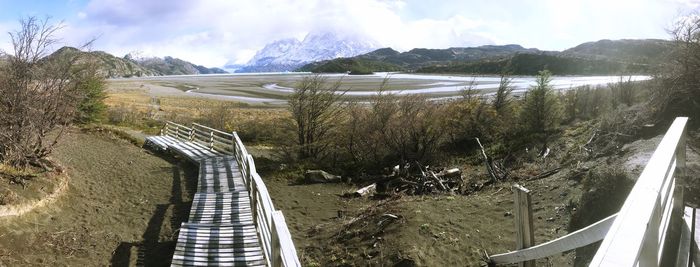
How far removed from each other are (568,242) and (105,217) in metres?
9.95

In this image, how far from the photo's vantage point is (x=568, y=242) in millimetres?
2746

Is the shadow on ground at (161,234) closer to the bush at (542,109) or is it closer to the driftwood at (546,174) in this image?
the driftwood at (546,174)

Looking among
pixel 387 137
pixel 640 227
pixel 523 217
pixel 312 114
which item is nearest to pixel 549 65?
pixel 387 137

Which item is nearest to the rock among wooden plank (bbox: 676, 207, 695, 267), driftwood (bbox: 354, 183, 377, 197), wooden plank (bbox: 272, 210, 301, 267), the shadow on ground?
driftwood (bbox: 354, 183, 377, 197)

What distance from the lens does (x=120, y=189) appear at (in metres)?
12.3

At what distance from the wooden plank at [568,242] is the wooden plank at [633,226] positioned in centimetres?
35

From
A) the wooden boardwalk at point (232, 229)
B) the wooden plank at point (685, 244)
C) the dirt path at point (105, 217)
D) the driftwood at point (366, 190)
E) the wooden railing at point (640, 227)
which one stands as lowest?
the driftwood at point (366, 190)

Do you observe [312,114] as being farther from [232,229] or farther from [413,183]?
[232,229]

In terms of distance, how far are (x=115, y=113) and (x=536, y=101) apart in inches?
1173

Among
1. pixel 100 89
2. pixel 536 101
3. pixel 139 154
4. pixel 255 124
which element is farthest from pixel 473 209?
pixel 100 89

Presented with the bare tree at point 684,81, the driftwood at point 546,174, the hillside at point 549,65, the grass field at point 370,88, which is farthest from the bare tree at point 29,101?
the hillside at point 549,65

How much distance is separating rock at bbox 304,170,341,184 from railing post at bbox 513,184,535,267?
549 inches

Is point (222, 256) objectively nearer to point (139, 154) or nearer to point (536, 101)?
point (139, 154)

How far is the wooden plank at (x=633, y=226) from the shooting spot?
120 centimetres
